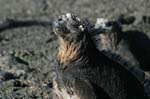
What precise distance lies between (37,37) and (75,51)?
5.48 m

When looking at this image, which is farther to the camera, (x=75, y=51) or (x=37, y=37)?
(x=37, y=37)

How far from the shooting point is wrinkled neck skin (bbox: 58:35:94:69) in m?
5.36

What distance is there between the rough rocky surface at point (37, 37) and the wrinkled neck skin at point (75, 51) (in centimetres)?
94

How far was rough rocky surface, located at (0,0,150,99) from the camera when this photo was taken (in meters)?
7.68

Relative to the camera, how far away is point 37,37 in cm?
1086

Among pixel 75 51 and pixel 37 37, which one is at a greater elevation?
pixel 37 37

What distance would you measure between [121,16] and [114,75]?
20.0 feet

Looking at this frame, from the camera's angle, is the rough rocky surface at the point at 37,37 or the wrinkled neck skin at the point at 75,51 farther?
the rough rocky surface at the point at 37,37

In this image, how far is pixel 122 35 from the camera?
8781 mm

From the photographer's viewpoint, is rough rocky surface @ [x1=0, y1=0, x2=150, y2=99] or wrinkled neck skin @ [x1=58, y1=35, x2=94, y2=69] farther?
rough rocky surface @ [x1=0, y1=0, x2=150, y2=99]

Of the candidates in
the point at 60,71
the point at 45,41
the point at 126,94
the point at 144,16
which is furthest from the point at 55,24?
the point at 144,16

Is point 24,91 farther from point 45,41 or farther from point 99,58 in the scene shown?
point 45,41

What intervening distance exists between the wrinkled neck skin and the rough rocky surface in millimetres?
938

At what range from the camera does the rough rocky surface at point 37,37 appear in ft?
25.2
